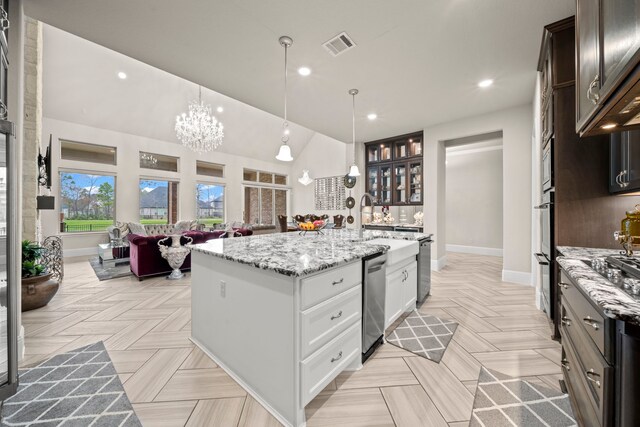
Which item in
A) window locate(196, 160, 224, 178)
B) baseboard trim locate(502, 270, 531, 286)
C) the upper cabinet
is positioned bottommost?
baseboard trim locate(502, 270, 531, 286)

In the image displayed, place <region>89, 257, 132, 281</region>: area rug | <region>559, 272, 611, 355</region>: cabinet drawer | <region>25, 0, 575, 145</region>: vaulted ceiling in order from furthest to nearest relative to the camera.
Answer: <region>89, 257, 132, 281</region>: area rug
<region>25, 0, 575, 145</region>: vaulted ceiling
<region>559, 272, 611, 355</region>: cabinet drawer

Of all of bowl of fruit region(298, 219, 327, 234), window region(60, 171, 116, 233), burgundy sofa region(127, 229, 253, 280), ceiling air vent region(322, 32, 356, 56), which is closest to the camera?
ceiling air vent region(322, 32, 356, 56)

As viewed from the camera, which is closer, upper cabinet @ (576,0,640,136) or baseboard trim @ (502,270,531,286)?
upper cabinet @ (576,0,640,136)

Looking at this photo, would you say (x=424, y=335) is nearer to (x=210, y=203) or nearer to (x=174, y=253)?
(x=174, y=253)

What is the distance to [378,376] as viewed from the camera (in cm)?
A: 172

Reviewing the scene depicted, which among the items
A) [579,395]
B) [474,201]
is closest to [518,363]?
[579,395]

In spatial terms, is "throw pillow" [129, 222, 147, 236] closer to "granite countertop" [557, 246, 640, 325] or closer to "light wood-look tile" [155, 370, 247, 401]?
"light wood-look tile" [155, 370, 247, 401]

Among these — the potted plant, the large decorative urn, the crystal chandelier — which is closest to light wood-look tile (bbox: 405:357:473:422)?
the large decorative urn

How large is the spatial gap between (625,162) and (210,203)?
28.5 feet

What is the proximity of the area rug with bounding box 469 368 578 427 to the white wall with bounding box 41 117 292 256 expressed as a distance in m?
7.88

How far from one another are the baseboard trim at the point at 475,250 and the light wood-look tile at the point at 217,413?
6.52 metres

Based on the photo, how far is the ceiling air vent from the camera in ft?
7.66

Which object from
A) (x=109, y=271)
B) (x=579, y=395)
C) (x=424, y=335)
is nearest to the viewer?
(x=579, y=395)

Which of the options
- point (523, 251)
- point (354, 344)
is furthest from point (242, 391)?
point (523, 251)
